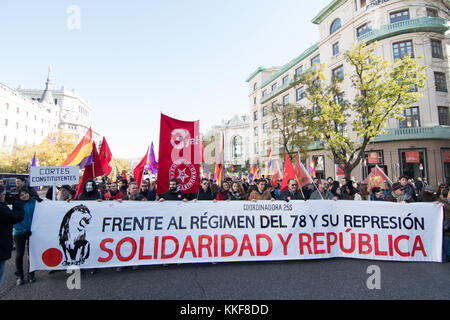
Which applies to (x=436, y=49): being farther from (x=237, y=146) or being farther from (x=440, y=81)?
(x=237, y=146)

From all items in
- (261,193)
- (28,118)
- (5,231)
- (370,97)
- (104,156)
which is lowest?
(5,231)

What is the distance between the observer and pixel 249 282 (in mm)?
4113

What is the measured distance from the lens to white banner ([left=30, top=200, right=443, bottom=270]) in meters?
4.60

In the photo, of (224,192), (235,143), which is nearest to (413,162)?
(224,192)

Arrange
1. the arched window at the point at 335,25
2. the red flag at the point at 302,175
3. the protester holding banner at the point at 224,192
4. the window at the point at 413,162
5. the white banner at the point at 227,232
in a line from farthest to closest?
the arched window at the point at 335,25 < the window at the point at 413,162 < the red flag at the point at 302,175 < the protester holding banner at the point at 224,192 < the white banner at the point at 227,232

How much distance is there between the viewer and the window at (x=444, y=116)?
21.7m

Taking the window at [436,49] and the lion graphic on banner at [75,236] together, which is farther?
the window at [436,49]

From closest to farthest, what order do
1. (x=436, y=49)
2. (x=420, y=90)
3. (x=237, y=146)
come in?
(x=420, y=90), (x=436, y=49), (x=237, y=146)

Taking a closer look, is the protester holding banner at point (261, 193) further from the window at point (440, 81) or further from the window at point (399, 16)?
the window at point (399, 16)

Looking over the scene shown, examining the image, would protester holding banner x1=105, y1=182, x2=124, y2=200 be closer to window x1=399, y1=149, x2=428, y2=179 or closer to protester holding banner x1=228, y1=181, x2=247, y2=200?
protester holding banner x1=228, y1=181, x2=247, y2=200

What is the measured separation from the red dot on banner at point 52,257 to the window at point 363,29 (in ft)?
95.2

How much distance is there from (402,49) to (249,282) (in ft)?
86.8

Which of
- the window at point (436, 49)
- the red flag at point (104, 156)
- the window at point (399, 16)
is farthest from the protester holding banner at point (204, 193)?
the window at point (436, 49)
